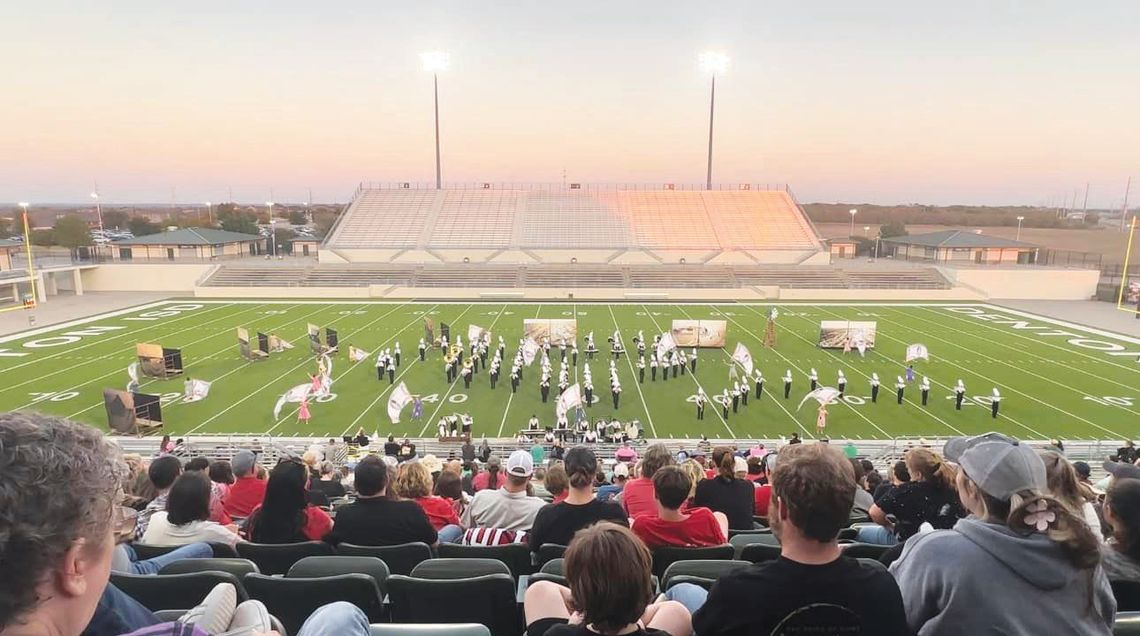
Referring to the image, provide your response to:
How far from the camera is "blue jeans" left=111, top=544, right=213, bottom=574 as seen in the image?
281 centimetres

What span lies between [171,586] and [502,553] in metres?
1.62

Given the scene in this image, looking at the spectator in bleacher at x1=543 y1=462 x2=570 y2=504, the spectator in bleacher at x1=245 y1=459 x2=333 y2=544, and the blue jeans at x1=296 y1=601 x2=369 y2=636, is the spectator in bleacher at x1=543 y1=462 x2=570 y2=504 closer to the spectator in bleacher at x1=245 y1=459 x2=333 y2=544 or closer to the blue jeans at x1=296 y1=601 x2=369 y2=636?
the spectator in bleacher at x1=245 y1=459 x2=333 y2=544

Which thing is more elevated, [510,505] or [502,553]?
[502,553]

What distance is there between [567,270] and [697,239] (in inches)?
500

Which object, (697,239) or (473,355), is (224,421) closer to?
(473,355)

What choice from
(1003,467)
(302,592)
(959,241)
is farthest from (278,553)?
(959,241)

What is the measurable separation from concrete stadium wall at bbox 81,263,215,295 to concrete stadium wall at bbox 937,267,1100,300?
42252mm

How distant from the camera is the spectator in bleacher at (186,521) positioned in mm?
3562

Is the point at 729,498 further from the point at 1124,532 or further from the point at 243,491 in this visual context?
the point at 243,491

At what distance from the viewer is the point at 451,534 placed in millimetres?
4285

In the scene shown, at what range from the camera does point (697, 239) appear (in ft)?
154

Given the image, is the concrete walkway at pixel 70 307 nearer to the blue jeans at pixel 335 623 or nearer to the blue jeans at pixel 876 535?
the blue jeans at pixel 335 623

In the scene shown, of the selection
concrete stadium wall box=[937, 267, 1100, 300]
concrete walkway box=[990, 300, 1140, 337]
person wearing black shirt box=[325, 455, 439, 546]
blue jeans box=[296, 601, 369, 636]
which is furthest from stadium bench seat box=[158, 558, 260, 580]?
concrete stadium wall box=[937, 267, 1100, 300]

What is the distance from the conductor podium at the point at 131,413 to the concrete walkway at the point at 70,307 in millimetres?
14504
